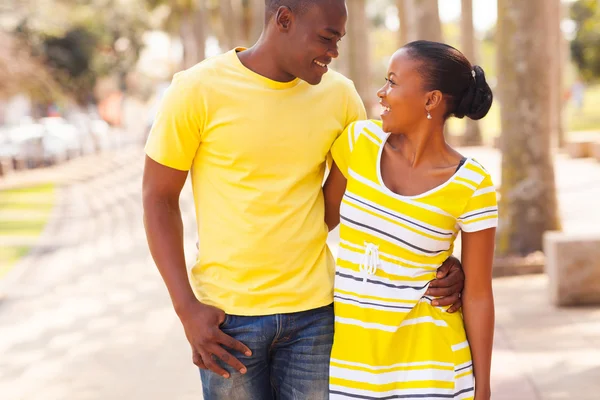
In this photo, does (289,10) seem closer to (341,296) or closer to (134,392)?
(341,296)

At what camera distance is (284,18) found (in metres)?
2.73

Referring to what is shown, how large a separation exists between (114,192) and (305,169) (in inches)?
779

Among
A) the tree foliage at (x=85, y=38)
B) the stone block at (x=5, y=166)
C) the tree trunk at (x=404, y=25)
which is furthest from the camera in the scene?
the tree foliage at (x=85, y=38)

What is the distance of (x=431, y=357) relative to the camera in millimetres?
2635

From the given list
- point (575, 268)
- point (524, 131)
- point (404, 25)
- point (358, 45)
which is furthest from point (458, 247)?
point (358, 45)

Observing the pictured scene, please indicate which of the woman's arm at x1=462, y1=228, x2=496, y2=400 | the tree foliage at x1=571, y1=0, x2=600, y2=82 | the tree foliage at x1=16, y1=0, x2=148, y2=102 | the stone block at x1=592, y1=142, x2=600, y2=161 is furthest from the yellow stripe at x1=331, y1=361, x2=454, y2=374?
the tree foliage at x1=571, y1=0, x2=600, y2=82

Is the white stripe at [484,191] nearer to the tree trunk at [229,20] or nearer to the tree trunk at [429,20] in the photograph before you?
the tree trunk at [429,20]

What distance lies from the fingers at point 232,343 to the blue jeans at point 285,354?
0.02 metres

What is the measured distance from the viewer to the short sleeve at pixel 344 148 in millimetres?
2787

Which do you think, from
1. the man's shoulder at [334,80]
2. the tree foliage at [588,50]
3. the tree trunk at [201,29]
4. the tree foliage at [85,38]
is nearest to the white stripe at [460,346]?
A: the man's shoulder at [334,80]

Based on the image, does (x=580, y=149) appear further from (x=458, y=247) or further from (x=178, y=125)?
(x=178, y=125)

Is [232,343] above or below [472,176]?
below

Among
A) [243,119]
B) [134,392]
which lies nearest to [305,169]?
[243,119]

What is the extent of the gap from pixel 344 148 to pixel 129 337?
Result: 5153 mm
